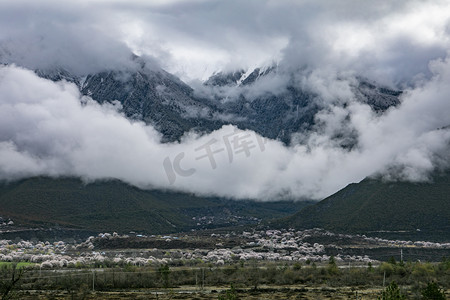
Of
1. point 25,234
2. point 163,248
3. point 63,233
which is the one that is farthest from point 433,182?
point 25,234

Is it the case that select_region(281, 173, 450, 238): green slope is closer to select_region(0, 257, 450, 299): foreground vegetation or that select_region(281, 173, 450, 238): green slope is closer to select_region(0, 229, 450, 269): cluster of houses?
select_region(0, 229, 450, 269): cluster of houses

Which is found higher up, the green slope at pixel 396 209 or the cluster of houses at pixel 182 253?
the green slope at pixel 396 209

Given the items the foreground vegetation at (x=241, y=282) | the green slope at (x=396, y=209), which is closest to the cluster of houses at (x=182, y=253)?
the green slope at (x=396, y=209)

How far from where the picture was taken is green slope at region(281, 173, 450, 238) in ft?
505

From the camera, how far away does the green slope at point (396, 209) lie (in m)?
154

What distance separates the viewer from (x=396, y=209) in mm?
164500

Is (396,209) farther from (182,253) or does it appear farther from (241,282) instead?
(241,282)

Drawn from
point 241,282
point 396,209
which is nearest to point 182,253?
point 241,282

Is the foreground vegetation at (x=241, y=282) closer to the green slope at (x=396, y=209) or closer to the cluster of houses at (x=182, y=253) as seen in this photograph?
the cluster of houses at (x=182, y=253)

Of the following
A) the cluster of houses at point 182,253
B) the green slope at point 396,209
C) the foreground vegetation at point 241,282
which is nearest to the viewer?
the foreground vegetation at point 241,282

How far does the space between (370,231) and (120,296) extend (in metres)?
117

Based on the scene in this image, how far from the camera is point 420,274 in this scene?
79.5 metres

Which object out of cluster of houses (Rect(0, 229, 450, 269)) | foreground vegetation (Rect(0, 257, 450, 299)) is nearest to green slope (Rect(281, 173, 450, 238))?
cluster of houses (Rect(0, 229, 450, 269))

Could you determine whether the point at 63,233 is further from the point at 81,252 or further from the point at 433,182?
the point at 433,182
